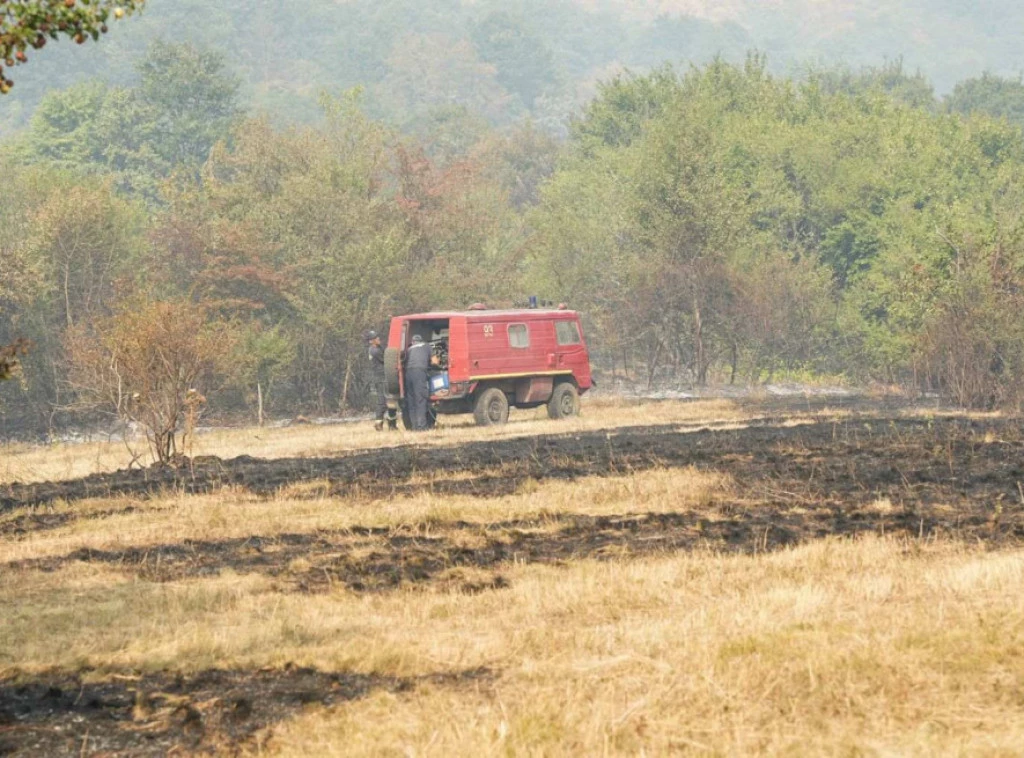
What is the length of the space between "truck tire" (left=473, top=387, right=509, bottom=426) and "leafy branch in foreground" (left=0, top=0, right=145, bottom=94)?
803 inches

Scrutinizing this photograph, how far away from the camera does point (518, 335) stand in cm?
2889

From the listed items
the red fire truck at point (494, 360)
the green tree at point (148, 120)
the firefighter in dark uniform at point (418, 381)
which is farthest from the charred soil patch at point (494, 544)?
the green tree at point (148, 120)

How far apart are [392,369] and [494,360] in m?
2.02

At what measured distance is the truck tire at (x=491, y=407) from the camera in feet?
93.3

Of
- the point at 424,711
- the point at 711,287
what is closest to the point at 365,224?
the point at 711,287

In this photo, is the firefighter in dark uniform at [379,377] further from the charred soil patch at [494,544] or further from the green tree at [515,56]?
the green tree at [515,56]

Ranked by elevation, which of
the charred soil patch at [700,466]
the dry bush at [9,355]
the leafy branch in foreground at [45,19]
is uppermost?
the leafy branch in foreground at [45,19]

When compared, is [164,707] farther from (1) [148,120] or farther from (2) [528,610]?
(1) [148,120]

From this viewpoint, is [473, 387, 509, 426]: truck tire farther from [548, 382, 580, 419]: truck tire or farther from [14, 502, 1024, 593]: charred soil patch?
[14, 502, 1024, 593]: charred soil patch

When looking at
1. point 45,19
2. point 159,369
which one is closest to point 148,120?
point 159,369

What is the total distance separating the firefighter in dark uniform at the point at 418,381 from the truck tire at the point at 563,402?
3.31 metres

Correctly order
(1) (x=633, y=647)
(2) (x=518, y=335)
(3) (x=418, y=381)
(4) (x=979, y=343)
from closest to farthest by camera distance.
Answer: (1) (x=633, y=647) < (3) (x=418, y=381) < (2) (x=518, y=335) < (4) (x=979, y=343)

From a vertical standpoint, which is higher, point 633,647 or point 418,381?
point 418,381

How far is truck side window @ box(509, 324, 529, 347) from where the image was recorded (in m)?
28.7
